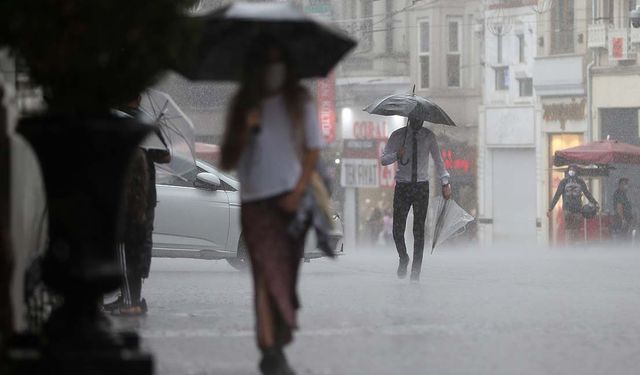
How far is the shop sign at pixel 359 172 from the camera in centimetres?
5978

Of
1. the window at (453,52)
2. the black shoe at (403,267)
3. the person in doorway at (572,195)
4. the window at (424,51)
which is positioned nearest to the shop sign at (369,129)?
the window at (424,51)

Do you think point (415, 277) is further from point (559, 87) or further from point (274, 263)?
point (559, 87)

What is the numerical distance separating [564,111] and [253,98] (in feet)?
154

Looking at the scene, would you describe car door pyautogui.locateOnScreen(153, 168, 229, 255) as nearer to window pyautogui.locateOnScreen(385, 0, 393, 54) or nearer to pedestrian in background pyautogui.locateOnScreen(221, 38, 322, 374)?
pedestrian in background pyautogui.locateOnScreen(221, 38, 322, 374)

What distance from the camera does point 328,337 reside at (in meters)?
10.9

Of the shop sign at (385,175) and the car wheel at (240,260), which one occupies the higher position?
the car wheel at (240,260)

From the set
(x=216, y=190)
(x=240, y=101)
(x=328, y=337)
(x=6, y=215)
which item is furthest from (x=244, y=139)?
(x=216, y=190)

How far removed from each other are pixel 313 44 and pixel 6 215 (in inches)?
68.5

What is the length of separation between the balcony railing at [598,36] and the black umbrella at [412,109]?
114 ft

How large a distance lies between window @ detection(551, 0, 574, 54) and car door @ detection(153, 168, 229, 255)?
36.3 m

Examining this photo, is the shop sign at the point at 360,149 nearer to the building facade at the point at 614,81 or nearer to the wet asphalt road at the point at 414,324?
the building facade at the point at 614,81

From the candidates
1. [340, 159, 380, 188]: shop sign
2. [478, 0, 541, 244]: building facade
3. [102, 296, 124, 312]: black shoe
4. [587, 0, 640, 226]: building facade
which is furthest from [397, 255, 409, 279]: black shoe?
[340, 159, 380, 188]: shop sign

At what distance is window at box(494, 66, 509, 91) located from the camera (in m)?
58.0

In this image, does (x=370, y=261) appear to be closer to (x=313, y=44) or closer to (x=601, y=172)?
(x=313, y=44)
